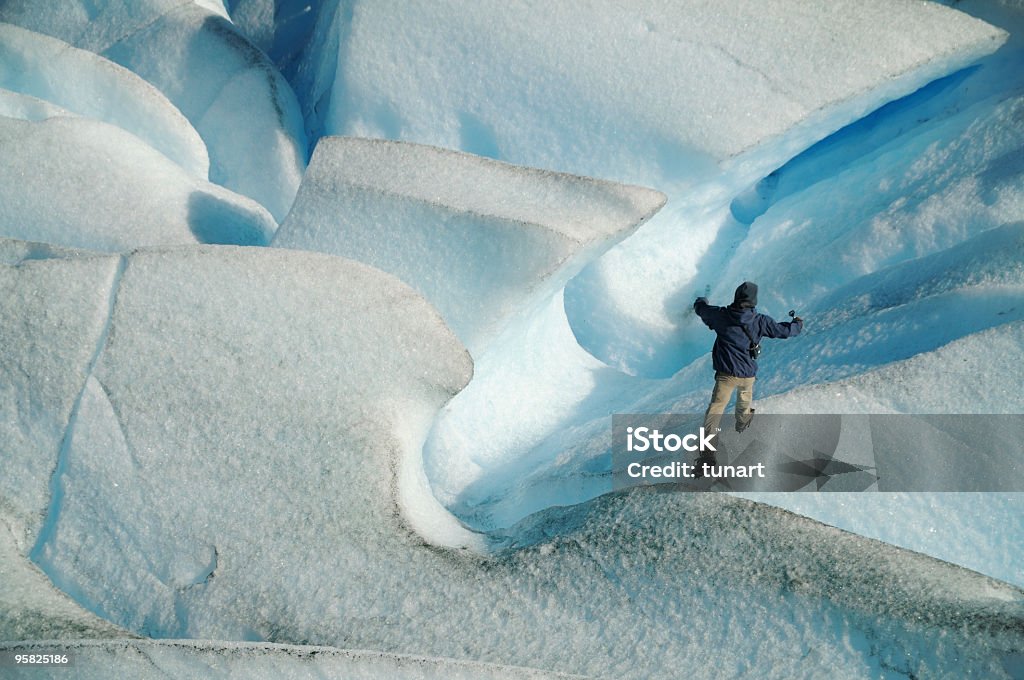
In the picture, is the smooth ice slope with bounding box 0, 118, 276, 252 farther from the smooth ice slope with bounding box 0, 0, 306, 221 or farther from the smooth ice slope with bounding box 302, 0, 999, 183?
the smooth ice slope with bounding box 302, 0, 999, 183

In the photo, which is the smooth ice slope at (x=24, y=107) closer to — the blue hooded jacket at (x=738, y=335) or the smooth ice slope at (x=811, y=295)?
the smooth ice slope at (x=811, y=295)

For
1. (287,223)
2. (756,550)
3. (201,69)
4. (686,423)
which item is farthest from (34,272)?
(756,550)

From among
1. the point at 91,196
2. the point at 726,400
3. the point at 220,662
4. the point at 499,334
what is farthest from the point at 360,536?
the point at 91,196

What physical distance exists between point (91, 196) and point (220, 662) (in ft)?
6.73

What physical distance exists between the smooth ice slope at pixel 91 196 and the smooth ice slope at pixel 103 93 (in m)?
0.42

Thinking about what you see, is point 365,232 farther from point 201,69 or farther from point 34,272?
point 201,69

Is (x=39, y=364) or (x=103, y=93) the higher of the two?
(x=103, y=93)

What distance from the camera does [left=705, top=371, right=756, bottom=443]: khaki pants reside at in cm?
242

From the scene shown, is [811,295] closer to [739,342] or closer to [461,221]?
[739,342]

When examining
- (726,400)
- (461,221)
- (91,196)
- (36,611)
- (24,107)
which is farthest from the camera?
(24,107)

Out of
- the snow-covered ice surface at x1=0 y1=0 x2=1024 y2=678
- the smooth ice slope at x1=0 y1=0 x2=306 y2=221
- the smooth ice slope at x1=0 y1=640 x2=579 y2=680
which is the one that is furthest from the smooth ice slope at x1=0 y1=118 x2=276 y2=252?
the smooth ice slope at x1=0 y1=640 x2=579 y2=680

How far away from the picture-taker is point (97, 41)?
171 inches

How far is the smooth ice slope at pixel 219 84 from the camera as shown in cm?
397

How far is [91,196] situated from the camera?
10.6 feet
